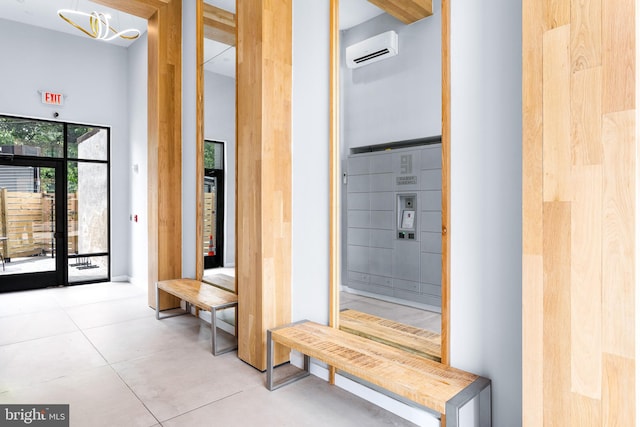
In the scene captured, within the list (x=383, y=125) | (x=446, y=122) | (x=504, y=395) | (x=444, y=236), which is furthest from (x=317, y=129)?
(x=504, y=395)

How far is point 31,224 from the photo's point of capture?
6250 mm

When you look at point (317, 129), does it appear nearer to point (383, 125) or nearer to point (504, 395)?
point (383, 125)

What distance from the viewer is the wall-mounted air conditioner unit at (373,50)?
2.72 m

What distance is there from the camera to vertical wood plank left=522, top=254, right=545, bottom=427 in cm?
165

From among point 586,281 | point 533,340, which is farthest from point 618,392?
point 586,281

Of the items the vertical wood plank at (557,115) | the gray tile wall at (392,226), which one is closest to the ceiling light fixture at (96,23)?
the gray tile wall at (392,226)

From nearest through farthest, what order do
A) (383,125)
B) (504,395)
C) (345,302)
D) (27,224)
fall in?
1. (504,395)
2. (383,125)
3. (345,302)
4. (27,224)

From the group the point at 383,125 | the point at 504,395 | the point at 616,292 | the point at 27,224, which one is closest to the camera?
the point at 616,292

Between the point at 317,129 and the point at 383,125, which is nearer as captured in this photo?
the point at 383,125

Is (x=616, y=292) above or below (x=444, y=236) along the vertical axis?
below

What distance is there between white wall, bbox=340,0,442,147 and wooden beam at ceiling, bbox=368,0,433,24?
0.04 m

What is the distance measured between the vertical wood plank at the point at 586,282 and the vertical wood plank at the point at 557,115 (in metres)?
0.06

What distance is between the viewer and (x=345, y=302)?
A: 3.05 metres

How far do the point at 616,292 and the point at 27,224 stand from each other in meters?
7.61
